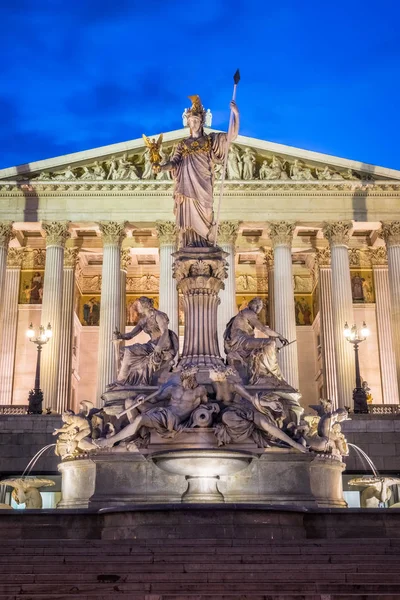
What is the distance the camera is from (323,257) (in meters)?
53.8

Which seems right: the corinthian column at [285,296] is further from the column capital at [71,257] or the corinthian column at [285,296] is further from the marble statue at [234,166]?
the column capital at [71,257]

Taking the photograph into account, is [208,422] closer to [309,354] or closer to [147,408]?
[147,408]

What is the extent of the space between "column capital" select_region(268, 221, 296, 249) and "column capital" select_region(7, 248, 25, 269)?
16134 mm

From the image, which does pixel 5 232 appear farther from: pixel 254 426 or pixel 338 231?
Answer: pixel 254 426

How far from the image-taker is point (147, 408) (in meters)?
17.0

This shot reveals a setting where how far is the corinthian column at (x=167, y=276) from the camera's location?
46938 mm

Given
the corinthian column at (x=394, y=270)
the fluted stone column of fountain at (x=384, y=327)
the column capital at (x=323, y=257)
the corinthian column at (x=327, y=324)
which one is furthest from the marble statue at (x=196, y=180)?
the column capital at (x=323, y=257)

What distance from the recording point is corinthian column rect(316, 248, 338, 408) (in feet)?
159

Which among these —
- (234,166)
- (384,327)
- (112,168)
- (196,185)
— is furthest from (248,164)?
(196,185)

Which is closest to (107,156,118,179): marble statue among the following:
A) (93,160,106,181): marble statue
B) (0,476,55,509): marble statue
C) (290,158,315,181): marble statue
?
(93,160,106,181): marble statue

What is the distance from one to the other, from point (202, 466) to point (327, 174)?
1420 inches

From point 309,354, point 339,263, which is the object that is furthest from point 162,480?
point 309,354

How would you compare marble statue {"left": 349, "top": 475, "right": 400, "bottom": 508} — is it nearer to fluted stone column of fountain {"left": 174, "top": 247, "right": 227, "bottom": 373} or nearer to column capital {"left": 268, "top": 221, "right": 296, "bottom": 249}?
fluted stone column of fountain {"left": 174, "top": 247, "right": 227, "bottom": 373}

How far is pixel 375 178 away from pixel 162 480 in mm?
36378
